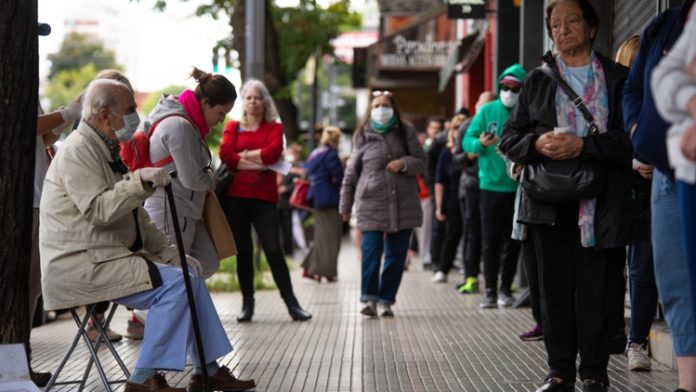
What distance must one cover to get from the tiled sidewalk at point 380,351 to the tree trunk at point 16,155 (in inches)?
58.4

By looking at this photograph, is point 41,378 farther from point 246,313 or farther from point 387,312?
point 387,312

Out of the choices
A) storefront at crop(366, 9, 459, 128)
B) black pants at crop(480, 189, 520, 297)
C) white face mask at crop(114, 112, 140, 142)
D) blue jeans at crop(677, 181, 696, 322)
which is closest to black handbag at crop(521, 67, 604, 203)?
white face mask at crop(114, 112, 140, 142)

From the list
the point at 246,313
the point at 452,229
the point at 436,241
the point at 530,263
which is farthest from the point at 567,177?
the point at 436,241

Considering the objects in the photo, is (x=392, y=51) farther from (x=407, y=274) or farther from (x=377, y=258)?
(x=377, y=258)

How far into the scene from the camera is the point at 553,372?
23.5 ft

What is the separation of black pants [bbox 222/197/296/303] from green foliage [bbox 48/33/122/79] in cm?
10097

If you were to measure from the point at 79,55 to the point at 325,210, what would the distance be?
4014 inches

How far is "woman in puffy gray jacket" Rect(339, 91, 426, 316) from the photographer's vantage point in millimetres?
12250

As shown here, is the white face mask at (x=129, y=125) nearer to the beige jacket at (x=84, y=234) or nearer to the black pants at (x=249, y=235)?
the beige jacket at (x=84, y=234)

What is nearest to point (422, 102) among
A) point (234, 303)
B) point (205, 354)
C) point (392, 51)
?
point (392, 51)

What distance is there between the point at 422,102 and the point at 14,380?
3557 centimetres

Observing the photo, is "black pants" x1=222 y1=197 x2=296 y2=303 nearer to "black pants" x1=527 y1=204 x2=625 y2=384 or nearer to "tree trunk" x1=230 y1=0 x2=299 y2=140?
"black pants" x1=527 y1=204 x2=625 y2=384

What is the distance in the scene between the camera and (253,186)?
12.0m

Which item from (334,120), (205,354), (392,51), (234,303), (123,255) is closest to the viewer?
(123,255)
